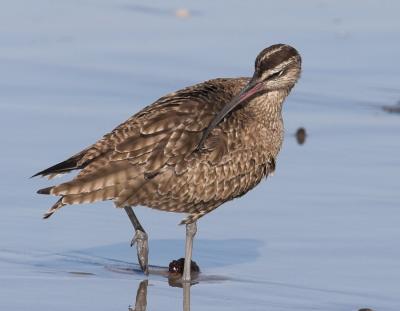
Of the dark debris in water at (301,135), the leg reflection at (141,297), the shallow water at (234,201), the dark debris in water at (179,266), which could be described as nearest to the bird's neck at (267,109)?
the shallow water at (234,201)

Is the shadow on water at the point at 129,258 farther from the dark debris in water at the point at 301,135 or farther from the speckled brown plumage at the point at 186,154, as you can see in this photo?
the dark debris in water at the point at 301,135

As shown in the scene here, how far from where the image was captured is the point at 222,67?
48.6 feet

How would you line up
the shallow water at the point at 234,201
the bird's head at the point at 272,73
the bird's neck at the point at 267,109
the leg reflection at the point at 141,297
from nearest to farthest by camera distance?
the leg reflection at the point at 141,297
the shallow water at the point at 234,201
the bird's head at the point at 272,73
the bird's neck at the point at 267,109

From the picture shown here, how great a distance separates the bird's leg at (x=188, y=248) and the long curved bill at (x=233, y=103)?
557 mm

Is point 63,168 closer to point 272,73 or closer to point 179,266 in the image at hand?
point 179,266

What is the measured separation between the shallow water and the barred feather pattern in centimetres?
49

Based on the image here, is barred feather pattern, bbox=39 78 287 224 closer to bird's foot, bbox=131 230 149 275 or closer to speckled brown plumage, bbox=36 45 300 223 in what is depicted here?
speckled brown plumage, bbox=36 45 300 223

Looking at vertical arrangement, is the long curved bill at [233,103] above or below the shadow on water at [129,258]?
above

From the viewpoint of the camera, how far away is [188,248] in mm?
9781

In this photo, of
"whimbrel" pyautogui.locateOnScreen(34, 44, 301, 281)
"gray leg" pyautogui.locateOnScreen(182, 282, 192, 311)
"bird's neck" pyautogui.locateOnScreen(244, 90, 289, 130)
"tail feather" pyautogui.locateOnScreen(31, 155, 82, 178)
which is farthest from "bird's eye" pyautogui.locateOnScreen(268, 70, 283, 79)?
"gray leg" pyautogui.locateOnScreen(182, 282, 192, 311)

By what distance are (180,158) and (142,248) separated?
Result: 62 centimetres

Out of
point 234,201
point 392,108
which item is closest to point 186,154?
point 234,201

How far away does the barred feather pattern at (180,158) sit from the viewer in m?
9.55

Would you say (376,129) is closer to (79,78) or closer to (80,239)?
(79,78)
